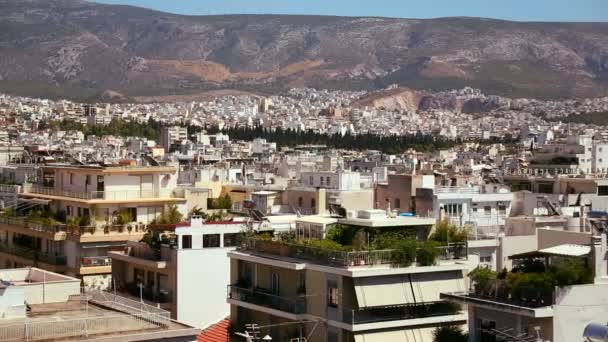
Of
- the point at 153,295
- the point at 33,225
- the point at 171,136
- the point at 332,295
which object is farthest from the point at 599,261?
the point at 171,136

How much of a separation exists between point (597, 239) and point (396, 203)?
1973 cm

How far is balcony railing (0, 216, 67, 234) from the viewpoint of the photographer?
1449 inches

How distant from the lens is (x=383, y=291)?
22656 millimetres

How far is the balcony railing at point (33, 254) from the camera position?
36.5 m

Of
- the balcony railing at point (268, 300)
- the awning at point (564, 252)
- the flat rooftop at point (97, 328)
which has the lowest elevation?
the balcony railing at point (268, 300)

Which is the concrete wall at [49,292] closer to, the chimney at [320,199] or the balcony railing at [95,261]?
the balcony railing at [95,261]

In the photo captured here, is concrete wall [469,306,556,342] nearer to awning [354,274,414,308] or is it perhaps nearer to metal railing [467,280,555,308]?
metal railing [467,280,555,308]

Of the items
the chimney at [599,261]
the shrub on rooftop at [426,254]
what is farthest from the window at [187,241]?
the chimney at [599,261]

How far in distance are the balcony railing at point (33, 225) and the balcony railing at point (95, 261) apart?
1.40 m

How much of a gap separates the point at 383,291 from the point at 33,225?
711 inches

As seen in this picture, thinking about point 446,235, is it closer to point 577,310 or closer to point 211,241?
point 577,310

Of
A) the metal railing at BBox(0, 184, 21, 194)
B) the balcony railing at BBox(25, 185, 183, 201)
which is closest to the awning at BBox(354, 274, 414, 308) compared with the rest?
the balcony railing at BBox(25, 185, 183, 201)

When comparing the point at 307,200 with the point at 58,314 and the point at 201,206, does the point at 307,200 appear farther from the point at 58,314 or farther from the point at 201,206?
the point at 58,314

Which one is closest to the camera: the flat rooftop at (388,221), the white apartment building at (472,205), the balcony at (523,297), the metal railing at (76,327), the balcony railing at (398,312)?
the metal railing at (76,327)
